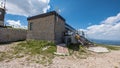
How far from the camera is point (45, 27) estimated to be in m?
17.4

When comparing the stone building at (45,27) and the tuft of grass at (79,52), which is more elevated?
the stone building at (45,27)

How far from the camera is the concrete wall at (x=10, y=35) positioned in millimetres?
20000

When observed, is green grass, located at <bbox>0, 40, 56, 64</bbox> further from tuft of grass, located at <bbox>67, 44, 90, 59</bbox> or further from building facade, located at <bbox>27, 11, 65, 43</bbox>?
tuft of grass, located at <bbox>67, 44, 90, 59</bbox>

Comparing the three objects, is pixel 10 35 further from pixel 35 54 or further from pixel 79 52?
pixel 79 52

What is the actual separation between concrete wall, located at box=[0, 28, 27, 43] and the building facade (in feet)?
13.8

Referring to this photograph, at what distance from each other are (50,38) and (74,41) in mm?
4673

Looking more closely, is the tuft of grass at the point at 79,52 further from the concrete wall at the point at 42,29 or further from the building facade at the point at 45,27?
the concrete wall at the point at 42,29

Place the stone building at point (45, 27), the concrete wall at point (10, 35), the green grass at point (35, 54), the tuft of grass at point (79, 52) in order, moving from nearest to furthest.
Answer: the green grass at point (35, 54) → the tuft of grass at point (79, 52) → the stone building at point (45, 27) → the concrete wall at point (10, 35)

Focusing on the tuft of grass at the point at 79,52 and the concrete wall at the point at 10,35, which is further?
the concrete wall at the point at 10,35

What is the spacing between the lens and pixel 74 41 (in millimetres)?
19141

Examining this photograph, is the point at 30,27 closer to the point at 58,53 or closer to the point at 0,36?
the point at 0,36

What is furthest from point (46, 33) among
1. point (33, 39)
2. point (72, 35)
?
point (72, 35)

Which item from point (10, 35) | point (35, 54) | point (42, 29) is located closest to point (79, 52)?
point (35, 54)

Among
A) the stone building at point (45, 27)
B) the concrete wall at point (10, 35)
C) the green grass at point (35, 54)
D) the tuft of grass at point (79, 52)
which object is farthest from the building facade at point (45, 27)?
the concrete wall at point (10, 35)
